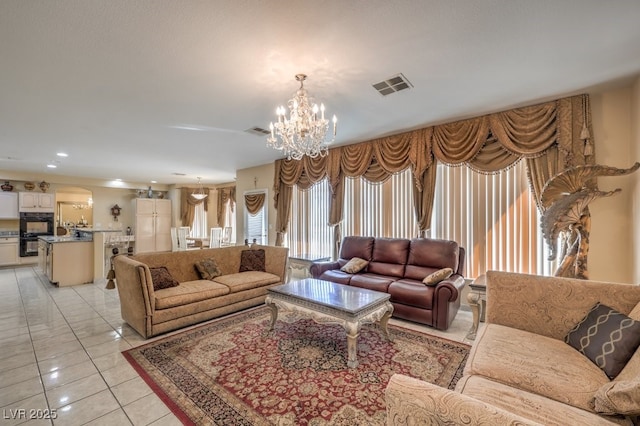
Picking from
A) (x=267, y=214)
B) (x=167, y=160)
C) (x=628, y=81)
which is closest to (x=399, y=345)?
(x=628, y=81)

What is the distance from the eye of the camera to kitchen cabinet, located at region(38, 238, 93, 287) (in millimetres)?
5285

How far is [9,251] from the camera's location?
734 cm

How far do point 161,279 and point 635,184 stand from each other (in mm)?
5511

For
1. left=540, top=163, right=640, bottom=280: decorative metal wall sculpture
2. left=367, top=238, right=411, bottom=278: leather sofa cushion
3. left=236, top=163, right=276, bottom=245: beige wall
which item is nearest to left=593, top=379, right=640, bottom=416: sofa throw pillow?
left=540, top=163, right=640, bottom=280: decorative metal wall sculpture

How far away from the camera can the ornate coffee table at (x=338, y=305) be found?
8.27ft

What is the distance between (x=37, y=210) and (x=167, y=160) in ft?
16.4

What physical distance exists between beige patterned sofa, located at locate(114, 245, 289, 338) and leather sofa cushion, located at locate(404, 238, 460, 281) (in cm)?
205

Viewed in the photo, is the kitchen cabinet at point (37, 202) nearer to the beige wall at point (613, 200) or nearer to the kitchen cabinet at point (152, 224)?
the kitchen cabinet at point (152, 224)

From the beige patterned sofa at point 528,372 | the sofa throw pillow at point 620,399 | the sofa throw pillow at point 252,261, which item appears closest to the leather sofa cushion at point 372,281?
the beige patterned sofa at point 528,372

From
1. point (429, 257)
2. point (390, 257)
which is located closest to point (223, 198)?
point (390, 257)

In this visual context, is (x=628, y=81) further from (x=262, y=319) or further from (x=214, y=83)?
(x=262, y=319)

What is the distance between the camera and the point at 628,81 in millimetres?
2812

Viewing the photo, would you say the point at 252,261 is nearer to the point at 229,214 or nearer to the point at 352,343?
the point at 352,343

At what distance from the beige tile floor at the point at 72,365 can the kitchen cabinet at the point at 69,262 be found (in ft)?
2.72
